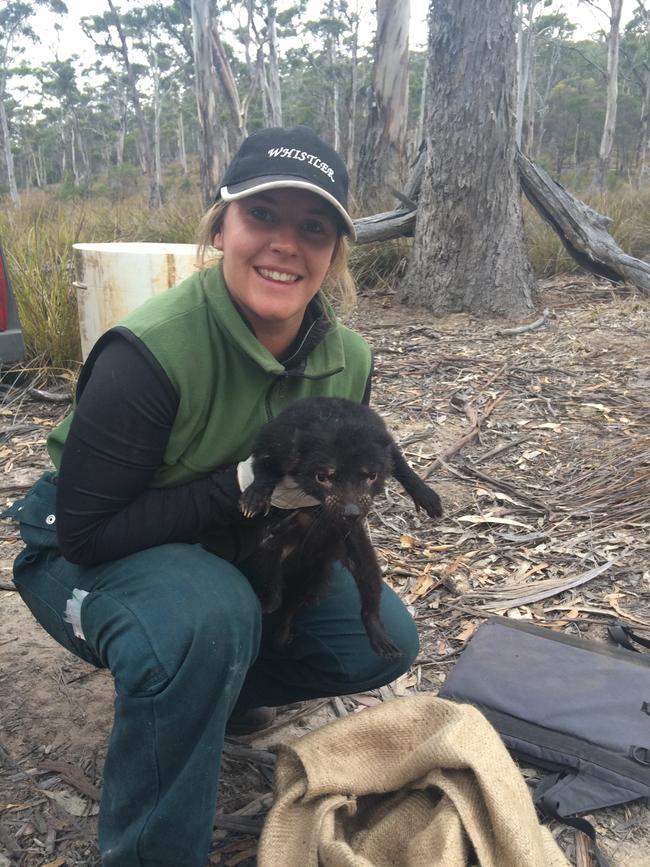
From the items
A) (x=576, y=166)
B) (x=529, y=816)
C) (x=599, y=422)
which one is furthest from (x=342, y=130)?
(x=529, y=816)

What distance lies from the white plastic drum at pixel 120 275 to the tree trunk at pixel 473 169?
365cm

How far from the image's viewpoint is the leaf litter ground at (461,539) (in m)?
2.36

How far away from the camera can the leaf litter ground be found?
2.36 meters

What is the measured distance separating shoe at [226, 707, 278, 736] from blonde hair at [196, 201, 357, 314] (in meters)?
1.59

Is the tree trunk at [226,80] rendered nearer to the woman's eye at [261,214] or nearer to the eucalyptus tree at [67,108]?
the woman's eye at [261,214]

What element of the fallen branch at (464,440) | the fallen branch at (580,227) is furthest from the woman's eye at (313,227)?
the fallen branch at (580,227)

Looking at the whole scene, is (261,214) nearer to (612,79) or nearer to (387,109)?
(387,109)

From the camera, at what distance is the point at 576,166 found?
37062 mm

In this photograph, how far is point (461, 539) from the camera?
4004mm

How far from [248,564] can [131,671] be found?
774 millimetres

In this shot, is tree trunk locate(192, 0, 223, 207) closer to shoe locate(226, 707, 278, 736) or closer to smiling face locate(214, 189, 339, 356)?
smiling face locate(214, 189, 339, 356)

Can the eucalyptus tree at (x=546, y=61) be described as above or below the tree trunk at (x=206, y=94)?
above

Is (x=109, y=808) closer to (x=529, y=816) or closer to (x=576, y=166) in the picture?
(x=529, y=816)

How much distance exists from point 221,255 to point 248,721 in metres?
1.74
